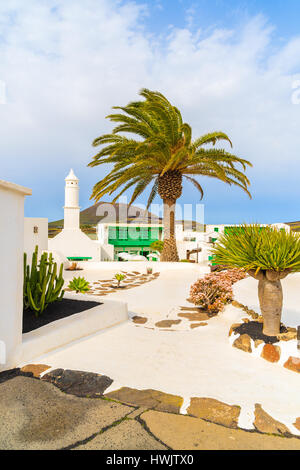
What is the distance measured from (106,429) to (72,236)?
Result: 24.6 meters

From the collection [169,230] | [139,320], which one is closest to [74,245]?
[169,230]

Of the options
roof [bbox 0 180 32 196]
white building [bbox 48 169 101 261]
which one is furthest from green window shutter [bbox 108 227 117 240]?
roof [bbox 0 180 32 196]

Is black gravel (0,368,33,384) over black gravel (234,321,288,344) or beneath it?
beneath

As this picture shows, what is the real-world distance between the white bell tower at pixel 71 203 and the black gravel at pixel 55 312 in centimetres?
2056

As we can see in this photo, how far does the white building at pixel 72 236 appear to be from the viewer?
85.4 feet

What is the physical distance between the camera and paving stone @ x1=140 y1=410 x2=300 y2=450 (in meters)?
2.41

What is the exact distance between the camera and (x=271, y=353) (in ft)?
13.9

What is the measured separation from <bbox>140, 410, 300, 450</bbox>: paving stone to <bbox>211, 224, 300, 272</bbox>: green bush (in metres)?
2.25

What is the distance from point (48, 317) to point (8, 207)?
2.34m

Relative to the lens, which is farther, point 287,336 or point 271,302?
point 271,302

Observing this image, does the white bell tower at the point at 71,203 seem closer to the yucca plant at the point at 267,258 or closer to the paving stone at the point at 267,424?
the yucca plant at the point at 267,258

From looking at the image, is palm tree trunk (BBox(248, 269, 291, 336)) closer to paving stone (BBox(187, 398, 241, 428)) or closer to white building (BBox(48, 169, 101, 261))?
paving stone (BBox(187, 398, 241, 428))

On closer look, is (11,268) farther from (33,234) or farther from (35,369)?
(33,234)

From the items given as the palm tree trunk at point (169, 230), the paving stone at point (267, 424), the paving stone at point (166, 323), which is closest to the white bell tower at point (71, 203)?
the palm tree trunk at point (169, 230)
